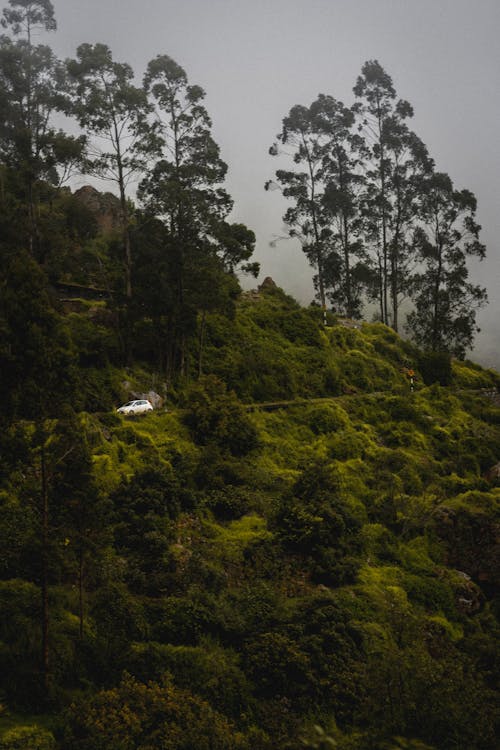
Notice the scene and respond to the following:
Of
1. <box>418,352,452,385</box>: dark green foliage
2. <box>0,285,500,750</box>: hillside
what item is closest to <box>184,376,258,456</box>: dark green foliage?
<box>0,285,500,750</box>: hillside

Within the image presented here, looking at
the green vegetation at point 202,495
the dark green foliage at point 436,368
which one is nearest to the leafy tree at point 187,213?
the green vegetation at point 202,495

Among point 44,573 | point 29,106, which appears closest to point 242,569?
point 44,573

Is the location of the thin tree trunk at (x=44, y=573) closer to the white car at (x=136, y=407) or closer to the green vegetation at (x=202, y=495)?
the green vegetation at (x=202, y=495)

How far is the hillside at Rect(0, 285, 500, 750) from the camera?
40.0 ft

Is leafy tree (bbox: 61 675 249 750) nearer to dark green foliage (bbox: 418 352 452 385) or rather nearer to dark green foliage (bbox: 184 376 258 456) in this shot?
dark green foliage (bbox: 184 376 258 456)

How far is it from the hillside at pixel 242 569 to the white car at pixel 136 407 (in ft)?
2.31

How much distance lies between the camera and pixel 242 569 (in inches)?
713

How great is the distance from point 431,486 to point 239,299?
20753 mm

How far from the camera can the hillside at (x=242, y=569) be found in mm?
12203

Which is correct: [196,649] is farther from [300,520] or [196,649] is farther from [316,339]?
[316,339]

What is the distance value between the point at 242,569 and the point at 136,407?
29.4 ft

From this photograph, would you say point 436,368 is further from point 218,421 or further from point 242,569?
point 242,569

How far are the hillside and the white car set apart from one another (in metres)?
0.70

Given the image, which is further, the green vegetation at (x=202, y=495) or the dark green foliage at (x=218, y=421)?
the dark green foliage at (x=218, y=421)
